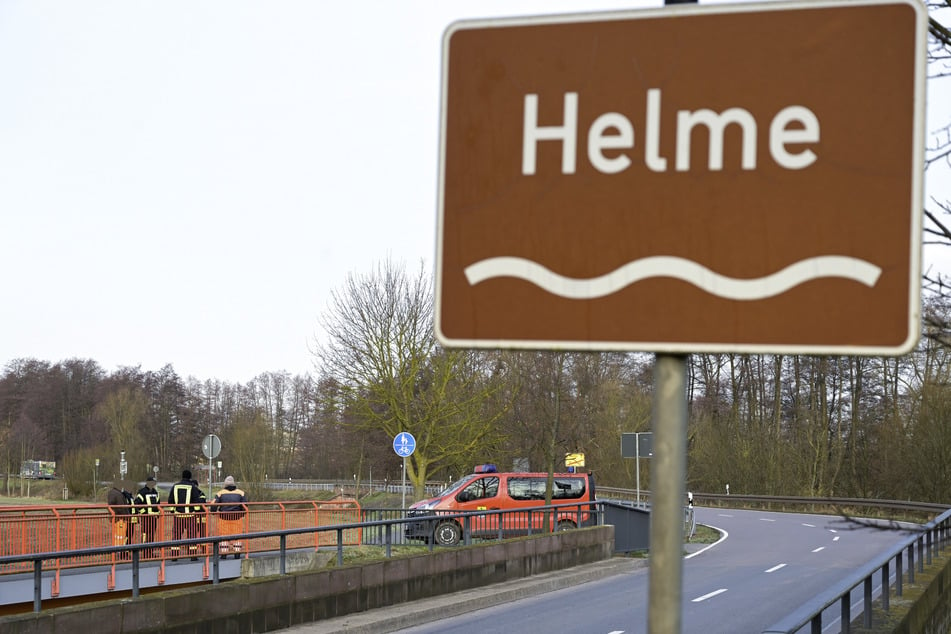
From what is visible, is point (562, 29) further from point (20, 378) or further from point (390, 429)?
point (20, 378)

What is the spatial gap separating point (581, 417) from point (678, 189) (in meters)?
28.4

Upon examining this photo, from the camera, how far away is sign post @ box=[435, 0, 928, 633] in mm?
2205

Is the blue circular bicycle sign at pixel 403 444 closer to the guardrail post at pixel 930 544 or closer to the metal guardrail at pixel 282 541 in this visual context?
the metal guardrail at pixel 282 541

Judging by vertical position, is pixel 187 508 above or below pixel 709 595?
above

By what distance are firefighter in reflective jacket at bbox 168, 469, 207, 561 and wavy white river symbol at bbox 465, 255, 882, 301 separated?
1760cm

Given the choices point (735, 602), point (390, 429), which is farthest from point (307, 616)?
point (390, 429)

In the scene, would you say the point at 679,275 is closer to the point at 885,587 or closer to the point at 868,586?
the point at 868,586

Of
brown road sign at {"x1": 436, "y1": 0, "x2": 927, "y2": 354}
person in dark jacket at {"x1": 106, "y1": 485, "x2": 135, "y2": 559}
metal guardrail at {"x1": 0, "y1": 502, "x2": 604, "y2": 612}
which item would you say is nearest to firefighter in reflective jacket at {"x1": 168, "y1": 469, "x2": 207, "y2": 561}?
metal guardrail at {"x1": 0, "y1": 502, "x2": 604, "y2": 612}

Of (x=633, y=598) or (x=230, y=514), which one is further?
(x=230, y=514)

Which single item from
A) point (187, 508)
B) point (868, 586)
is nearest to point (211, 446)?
point (187, 508)

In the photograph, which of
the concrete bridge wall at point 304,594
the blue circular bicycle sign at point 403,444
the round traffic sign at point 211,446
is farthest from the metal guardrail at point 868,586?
the round traffic sign at point 211,446

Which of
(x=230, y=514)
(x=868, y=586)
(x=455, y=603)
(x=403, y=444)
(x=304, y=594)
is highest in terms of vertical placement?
(x=868, y=586)

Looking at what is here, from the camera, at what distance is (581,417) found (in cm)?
3047

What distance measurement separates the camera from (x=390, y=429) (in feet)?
139
